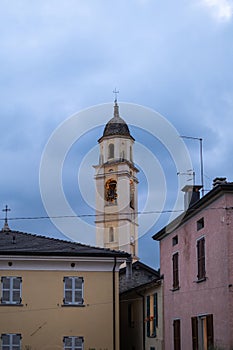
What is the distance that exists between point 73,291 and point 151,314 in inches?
148

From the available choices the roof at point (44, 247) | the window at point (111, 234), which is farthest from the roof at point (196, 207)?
the window at point (111, 234)

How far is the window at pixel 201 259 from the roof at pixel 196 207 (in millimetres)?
1035

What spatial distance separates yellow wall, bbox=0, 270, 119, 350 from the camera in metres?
25.6

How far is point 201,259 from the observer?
21.0 metres

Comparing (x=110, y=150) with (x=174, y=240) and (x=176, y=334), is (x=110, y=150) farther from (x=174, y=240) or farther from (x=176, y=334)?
(x=176, y=334)

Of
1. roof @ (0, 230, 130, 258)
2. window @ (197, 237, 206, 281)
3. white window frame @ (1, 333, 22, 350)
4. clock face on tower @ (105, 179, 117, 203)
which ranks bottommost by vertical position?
white window frame @ (1, 333, 22, 350)

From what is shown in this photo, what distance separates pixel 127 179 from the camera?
212ft

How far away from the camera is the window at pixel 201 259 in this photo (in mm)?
20797

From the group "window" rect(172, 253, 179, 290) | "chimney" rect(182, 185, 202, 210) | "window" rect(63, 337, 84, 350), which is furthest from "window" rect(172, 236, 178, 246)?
"window" rect(63, 337, 84, 350)

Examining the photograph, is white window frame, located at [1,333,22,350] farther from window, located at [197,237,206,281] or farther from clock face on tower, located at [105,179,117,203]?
clock face on tower, located at [105,179,117,203]

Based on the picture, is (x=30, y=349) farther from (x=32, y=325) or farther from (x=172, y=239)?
(x=172, y=239)

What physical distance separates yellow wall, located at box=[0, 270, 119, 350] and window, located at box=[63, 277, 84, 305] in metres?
0.16

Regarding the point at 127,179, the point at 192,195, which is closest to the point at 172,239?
the point at 192,195

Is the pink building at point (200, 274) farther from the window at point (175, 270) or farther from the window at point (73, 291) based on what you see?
the window at point (73, 291)
